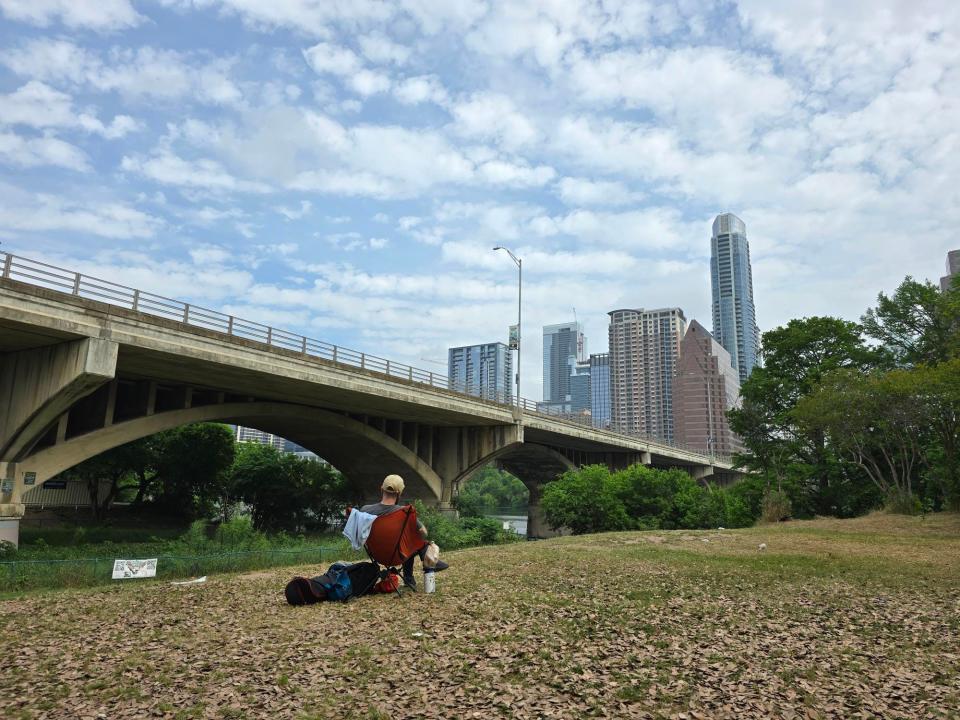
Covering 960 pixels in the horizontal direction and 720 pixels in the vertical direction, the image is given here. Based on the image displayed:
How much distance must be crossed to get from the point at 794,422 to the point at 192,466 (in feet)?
139

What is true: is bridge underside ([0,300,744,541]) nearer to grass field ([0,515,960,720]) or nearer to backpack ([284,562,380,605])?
grass field ([0,515,960,720])

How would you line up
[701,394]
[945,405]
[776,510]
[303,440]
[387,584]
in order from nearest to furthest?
[387,584]
[945,405]
[776,510]
[303,440]
[701,394]

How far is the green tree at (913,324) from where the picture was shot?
3806cm

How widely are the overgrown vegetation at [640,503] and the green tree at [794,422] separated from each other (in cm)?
284

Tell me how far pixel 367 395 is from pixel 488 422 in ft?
43.7

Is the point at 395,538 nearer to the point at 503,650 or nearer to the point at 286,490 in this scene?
the point at 503,650

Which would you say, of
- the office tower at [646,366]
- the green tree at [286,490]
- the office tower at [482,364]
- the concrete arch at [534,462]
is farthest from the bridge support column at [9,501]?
the office tower at [646,366]

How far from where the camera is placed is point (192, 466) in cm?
4588

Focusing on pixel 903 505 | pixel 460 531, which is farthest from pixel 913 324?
pixel 460 531

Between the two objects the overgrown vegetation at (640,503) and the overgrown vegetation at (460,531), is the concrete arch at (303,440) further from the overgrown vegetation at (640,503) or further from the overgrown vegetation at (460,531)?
the overgrown vegetation at (640,503)

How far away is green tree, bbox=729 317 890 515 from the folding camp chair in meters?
35.8

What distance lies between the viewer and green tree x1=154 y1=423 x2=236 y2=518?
4559cm

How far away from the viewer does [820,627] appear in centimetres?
805

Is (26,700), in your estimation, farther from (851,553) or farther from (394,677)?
(851,553)
